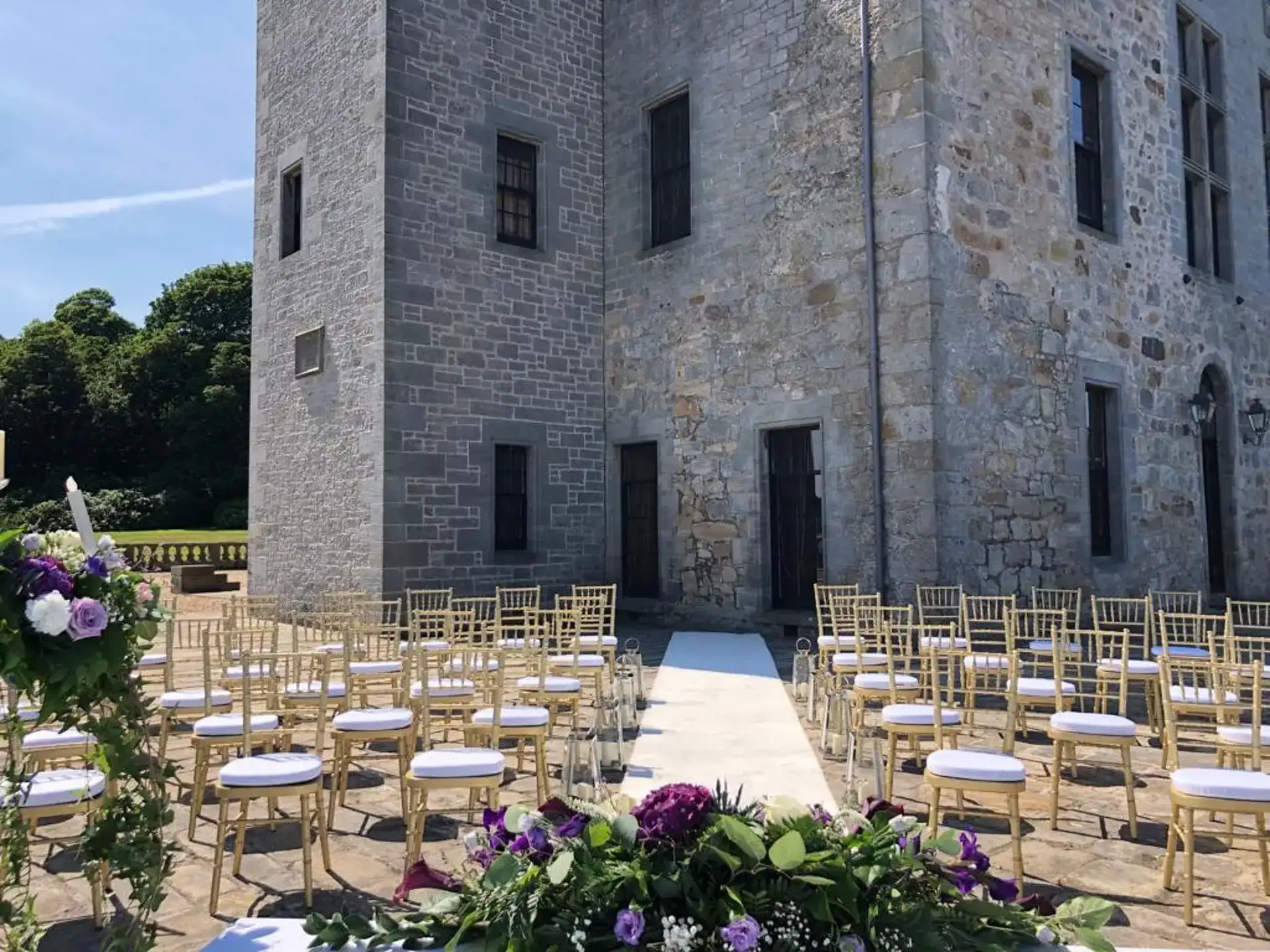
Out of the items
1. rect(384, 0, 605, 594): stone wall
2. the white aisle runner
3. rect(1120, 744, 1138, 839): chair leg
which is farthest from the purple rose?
rect(384, 0, 605, 594): stone wall

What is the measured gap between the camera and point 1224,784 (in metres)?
3.39

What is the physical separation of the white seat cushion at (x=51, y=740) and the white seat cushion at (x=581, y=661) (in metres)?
2.97

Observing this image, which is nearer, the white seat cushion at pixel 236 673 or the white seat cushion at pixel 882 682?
the white seat cushion at pixel 236 673

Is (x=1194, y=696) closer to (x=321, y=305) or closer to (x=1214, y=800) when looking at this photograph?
(x=1214, y=800)

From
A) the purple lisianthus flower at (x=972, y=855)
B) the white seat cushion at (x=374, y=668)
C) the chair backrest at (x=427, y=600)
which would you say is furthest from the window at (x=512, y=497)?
the purple lisianthus flower at (x=972, y=855)

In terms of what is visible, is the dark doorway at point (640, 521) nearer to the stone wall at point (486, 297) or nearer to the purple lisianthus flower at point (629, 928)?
the stone wall at point (486, 297)

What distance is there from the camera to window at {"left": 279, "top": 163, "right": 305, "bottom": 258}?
13508mm

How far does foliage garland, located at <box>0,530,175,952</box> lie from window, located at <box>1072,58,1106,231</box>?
39.1ft

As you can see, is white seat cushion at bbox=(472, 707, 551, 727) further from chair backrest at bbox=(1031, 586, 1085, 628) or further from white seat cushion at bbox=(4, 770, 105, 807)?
chair backrest at bbox=(1031, 586, 1085, 628)

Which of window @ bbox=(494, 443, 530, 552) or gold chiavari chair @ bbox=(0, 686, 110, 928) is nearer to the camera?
gold chiavari chair @ bbox=(0, 686, 110, 928)

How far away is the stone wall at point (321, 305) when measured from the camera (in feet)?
37.5

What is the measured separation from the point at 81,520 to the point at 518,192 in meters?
11.2

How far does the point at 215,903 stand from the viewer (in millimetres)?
3512

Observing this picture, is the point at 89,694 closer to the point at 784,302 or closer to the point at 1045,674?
the point at 1045,674
